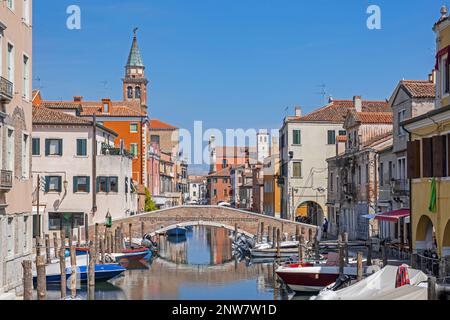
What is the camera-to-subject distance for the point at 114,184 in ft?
124

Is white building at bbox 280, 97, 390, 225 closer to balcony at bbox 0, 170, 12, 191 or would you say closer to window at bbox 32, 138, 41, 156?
window at bbox 32, 138, 41, 156

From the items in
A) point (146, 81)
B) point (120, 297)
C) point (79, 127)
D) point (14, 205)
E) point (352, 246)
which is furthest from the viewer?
point (146, 81)

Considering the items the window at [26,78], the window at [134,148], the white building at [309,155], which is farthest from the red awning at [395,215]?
the window at [134,148]

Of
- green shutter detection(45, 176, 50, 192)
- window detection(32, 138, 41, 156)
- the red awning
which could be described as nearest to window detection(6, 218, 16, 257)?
the red awning

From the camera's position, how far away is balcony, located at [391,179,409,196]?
87.0 feet

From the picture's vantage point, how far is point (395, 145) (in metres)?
27.6

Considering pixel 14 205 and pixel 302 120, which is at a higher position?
pixel 302 120

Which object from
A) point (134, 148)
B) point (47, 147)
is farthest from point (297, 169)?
point (47, 147)

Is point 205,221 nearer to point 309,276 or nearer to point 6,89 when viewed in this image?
point 309,276

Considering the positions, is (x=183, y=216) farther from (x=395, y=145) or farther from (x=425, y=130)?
(x=425, y=130)

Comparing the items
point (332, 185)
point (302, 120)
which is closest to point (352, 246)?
point (332, 185)

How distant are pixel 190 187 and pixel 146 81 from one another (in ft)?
247
